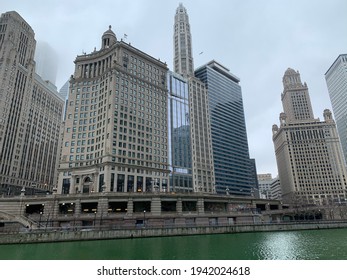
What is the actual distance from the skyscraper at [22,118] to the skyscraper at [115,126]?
187 ft

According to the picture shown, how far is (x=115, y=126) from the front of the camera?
4267 inches

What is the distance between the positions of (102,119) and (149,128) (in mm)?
21635

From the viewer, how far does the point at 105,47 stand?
133 m

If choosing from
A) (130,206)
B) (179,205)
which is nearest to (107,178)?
(130,206)

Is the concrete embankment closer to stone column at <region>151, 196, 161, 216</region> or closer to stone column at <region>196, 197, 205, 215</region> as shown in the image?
stone column at <region>151, 196, 161, 216</region>

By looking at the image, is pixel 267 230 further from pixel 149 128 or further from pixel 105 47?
pixel 105 47

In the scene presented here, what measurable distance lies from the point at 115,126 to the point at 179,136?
46.1 metres

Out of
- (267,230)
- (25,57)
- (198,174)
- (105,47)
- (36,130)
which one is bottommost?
(267,230)

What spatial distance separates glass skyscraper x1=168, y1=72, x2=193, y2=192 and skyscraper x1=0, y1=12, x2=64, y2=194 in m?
84.5

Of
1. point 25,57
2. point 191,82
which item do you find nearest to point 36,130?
point 25,57

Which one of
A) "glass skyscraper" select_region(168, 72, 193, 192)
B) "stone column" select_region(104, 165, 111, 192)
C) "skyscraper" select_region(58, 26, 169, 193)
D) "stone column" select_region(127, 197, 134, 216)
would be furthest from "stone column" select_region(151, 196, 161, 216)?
"glass skyscraper" select_region(168, 72, 193, 192)

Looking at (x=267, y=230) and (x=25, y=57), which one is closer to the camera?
(x=267, y=230)

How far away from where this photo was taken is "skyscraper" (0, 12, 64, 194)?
15050cm

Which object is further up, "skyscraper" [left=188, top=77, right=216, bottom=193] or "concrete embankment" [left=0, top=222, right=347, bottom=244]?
"skyscraper" [left=188, top=77, right=216, bottom=193]
